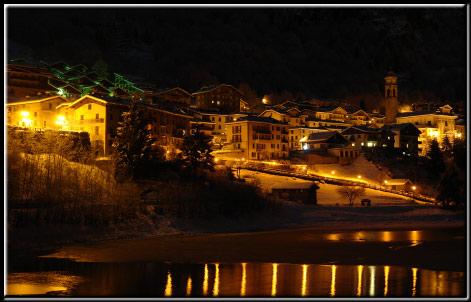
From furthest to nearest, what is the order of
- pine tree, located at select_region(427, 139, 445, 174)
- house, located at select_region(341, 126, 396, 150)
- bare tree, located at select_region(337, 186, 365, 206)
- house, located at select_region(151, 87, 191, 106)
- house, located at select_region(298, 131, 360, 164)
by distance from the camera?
house, located at select_region(151, 87, 191, 106) < house, located at select_region(341, 126, 396, 150) < house, located at select_region(298, 131, 360, 164) < pine tree, located at select_region(427, 139, 445, 174) < bare tree, located at select_region(337, 186, 365, 206)

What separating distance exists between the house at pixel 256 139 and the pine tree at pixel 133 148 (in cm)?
3149

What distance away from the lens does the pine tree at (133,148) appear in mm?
49281

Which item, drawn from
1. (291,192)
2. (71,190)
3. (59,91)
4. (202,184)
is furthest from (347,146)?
(71,190)

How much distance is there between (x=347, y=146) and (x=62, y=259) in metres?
64.1

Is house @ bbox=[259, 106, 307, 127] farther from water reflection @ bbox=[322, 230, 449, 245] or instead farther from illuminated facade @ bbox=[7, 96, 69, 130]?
water reflection @ bbox=[322, 230, 449, 245]

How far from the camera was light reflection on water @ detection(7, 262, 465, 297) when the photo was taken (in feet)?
64.2

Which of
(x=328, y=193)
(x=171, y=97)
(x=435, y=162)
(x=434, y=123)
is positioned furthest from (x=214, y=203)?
(x=434, y=123)

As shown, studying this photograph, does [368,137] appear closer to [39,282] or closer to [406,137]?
[406,137]

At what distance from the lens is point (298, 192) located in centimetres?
5819

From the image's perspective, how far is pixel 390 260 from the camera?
90.6 ft

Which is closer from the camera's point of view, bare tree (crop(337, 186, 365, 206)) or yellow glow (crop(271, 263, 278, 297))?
yellow glow (crop(271, 263, 278, 297))

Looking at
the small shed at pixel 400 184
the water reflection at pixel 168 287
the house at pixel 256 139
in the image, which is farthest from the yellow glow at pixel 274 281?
the house at pixel 256 139

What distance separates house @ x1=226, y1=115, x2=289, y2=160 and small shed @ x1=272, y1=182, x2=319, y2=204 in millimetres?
22500

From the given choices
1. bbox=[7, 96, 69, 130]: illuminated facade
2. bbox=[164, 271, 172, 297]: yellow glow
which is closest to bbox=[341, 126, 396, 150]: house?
bbox=[7, 96, 69, 130]: illuminated facade
